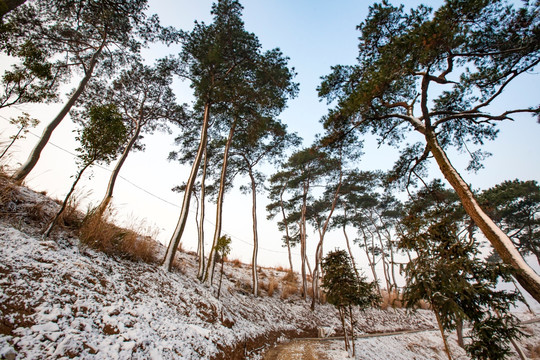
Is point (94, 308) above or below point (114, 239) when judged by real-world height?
below

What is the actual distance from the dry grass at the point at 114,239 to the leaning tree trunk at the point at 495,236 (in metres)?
8.72

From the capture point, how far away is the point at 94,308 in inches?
116

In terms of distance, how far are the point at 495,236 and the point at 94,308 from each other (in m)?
7.81

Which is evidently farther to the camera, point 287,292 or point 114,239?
point 287,292

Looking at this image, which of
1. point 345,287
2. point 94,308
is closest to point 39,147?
point 94,308

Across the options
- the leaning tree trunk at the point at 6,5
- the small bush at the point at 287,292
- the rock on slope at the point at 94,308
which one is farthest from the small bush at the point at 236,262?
the leaning tree trunk at the point at 6,5

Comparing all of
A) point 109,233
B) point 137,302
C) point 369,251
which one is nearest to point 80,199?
point 109,233

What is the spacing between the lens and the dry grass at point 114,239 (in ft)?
14.9

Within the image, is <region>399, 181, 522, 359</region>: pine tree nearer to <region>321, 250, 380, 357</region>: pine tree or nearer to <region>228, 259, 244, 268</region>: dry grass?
<region>321, 250, 380, 357</region>: pine tree

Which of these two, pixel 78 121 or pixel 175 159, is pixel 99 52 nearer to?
pixel 78 121

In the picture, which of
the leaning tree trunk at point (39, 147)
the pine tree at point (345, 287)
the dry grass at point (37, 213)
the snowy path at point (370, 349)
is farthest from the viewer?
the pine tree at point (345, 287)

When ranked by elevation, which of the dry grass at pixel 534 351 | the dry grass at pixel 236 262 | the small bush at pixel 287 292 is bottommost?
the dry grass at pixel 534 351

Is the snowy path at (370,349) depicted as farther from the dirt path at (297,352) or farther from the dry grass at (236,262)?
the dry grass at (236,262)

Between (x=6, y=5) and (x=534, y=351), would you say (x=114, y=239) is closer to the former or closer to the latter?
(x=6, y=5)
